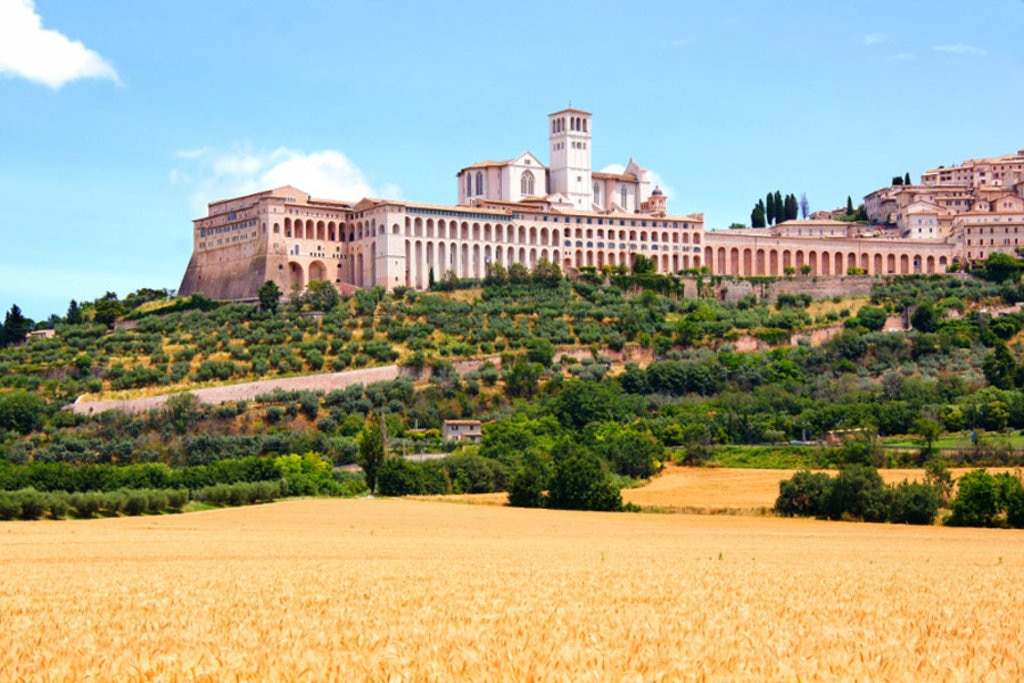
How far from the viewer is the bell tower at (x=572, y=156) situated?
4227 inches

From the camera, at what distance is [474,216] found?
9800cm

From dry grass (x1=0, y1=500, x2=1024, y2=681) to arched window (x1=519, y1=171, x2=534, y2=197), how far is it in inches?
3119

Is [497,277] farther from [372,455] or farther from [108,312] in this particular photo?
[372,455]

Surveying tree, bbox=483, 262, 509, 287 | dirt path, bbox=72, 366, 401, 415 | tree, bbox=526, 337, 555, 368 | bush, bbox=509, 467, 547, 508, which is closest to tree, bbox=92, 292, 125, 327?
dirt path, bbox=72, 366, 401, 415

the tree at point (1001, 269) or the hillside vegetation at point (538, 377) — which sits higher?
the tree at point (1001, 269)

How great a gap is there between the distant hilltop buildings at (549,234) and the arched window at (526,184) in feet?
0.34

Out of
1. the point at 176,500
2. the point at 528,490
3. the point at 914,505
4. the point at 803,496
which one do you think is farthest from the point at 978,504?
the point at 176,500

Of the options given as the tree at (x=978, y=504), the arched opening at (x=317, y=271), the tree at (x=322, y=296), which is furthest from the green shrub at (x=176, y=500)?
the arched opening at (x=317, y=271)

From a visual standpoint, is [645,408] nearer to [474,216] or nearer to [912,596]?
[474,216]

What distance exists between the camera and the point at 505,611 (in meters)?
13.5

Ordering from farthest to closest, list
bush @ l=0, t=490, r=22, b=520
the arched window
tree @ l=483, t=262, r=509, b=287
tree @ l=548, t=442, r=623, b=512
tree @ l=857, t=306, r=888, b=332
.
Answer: the arched window
tree @ l=483, t=262, r=509, b=287
tree @ l=857, t=306, r=888, b=332
tree @ l=548, t=442, r=623, b=512
bush @ l=0, t=490, r=22, b=520

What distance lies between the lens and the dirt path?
243ft

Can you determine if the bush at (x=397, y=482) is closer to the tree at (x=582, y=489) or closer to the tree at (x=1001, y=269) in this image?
the tree at (x=582, y=489)

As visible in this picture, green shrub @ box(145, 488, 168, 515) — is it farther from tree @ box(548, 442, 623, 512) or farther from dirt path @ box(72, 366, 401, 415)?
dirt path @ box(72, 366, 401, 415)
